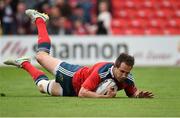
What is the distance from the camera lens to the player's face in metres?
13.1

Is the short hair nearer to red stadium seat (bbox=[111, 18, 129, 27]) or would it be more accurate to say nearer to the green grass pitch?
the green grass pitch

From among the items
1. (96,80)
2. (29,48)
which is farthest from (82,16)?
(96,80)

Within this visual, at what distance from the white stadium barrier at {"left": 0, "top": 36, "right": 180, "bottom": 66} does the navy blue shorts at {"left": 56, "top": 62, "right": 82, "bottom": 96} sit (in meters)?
11.8

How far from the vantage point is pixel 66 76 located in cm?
1382

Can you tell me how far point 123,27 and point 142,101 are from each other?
1584 centimetres

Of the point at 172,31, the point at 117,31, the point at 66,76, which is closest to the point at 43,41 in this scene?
the point at 66,76

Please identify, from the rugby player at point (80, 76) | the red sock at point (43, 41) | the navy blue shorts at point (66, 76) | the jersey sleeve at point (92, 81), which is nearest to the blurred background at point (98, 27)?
the red sock at point (43, 41)

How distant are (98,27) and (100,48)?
98 cm

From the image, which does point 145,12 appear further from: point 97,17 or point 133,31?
point 97,17

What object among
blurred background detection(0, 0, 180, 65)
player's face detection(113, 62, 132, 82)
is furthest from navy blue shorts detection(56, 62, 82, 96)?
blurred background detection(0, 0, 180, 65)

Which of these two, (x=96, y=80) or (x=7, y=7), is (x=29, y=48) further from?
(x=96, y=80)

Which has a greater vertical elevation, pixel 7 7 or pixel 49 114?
pixel 7 7

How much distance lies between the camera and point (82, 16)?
2733 centimetres


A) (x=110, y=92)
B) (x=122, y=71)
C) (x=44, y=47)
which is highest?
(x=44, y=47)
